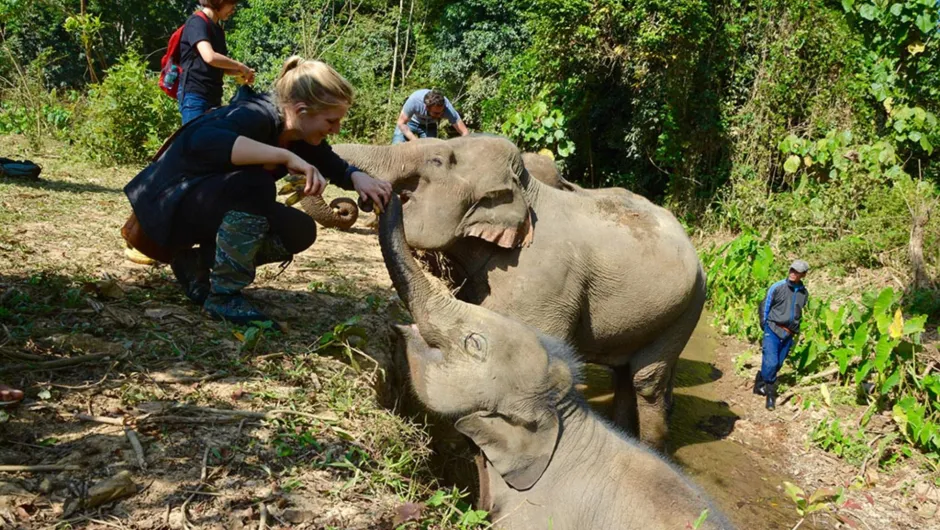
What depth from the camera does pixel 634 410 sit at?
216 inches

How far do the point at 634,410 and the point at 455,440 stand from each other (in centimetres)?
174

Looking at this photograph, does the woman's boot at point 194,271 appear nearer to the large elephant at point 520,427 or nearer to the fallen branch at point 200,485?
the large elephant at point 520,427

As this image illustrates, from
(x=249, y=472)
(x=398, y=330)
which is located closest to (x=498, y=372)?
(x=398, y=330)

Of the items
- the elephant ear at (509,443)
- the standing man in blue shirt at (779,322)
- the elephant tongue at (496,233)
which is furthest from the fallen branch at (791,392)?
the elephant ear at (509,443)

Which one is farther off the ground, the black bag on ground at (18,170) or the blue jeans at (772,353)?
the black bag on ground at (18,170)

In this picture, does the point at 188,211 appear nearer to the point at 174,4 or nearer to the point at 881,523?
the point at 881,523

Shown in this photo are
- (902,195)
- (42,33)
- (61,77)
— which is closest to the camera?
(902,195)

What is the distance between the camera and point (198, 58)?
16.7ft

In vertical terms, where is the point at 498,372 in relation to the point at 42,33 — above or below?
above

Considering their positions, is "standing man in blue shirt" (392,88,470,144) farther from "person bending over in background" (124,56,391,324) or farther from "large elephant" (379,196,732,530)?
"large elephant" (379,196,732,530)

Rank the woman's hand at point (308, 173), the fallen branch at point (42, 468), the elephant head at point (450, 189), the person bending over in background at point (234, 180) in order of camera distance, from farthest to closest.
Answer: the elephant head at point (450, 189) → the person bending over in background at point (234, 180) → the woman's hand at point (308, 173) → the fallen branch at point (42, 468)

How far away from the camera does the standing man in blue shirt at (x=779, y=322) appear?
6.74 metres

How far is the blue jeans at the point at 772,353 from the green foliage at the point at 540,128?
6674 mm

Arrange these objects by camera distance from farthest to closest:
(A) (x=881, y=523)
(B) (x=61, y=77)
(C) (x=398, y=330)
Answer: (B) (x=61, y=77), (A) (x=881, y=523), (C) (x=398, y=330)
